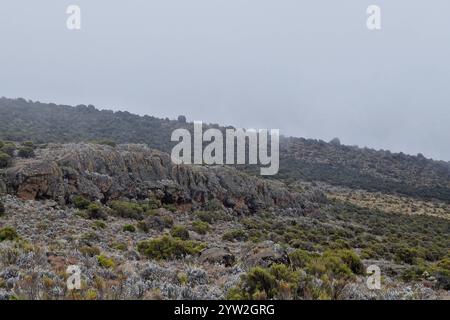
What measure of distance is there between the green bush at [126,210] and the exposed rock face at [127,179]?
1.62 meters

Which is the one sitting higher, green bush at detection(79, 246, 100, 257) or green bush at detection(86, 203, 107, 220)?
green bush at detection(79, 246, 100, 257)

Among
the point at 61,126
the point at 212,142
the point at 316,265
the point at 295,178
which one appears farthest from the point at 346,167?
the point at 316,265

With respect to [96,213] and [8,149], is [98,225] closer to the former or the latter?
[96,213]

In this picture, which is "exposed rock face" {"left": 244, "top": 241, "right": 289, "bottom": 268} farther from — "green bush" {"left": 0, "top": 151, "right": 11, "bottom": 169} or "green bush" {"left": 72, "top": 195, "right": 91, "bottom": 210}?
"green bush" {"left": 0, "top": 151, "right": 11, "bottom": 169}

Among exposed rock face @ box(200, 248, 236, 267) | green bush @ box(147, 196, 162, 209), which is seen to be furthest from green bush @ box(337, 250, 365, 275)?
green bush @ box(147, 196, 162, 209)

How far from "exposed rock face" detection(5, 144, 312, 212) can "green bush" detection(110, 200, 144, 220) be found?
5.33 ft

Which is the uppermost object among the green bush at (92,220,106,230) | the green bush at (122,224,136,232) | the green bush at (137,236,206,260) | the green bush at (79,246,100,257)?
the green bush at (79,246,100,257)

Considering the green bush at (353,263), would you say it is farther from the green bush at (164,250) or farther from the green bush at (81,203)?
the green bush at (81,203)

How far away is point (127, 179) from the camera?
1056 inches

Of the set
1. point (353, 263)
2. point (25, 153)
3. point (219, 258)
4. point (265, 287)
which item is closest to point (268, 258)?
point (219, 258)

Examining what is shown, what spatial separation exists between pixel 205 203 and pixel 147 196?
4.59 meters

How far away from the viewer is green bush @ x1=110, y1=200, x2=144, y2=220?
2123cm

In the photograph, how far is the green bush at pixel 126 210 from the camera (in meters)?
21.2

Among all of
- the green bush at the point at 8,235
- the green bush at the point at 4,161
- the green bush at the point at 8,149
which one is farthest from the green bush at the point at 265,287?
the green bush at the point at 8,149
